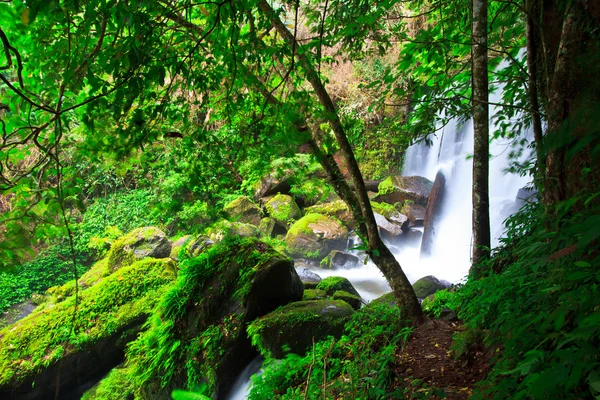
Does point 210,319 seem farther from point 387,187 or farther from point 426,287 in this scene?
point 387,187

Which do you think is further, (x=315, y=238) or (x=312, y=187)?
(x=315, y=238)

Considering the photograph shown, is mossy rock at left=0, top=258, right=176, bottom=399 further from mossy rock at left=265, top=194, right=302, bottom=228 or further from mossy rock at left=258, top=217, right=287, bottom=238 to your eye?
mossy rock at left=265, top=194, right=302, bottom=228

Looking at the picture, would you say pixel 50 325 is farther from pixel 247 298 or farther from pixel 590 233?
pixel 590 233

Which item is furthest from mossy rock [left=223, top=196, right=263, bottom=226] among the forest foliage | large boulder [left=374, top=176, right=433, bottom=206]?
the forest foliage

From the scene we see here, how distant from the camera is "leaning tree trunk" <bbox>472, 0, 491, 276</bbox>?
3738 millimetres

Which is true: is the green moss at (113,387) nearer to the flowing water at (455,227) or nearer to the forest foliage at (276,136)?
the forest foliage at (276,136)

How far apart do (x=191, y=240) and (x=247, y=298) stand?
237 inches

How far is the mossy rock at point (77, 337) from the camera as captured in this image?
525 cm

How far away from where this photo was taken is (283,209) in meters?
12.8

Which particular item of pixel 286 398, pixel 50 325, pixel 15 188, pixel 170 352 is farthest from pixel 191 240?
pixel 15 188

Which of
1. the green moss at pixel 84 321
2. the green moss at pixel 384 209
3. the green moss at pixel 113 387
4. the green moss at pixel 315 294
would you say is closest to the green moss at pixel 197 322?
the green moss at pixel 113 387

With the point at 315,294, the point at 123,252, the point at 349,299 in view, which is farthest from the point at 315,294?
the point at 123,252

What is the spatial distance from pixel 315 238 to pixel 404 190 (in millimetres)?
4260

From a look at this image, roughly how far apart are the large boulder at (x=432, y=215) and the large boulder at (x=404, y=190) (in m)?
2.39
